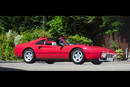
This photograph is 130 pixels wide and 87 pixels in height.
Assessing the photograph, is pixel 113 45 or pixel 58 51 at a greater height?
pixel 113 45

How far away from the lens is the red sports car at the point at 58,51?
8.56m

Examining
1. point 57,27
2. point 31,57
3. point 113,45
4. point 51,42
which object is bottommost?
point 31,57

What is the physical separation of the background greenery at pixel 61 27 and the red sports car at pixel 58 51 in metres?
0.50

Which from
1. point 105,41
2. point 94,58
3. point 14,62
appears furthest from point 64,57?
point 14,62

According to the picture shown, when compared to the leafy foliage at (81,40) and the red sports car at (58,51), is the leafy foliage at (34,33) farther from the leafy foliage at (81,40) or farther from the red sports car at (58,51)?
the leafy foliage at (81,40)

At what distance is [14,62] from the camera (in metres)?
12.5

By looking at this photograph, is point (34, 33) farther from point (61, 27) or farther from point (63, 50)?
point (63, 50)

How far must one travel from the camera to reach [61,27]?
10.4 meters

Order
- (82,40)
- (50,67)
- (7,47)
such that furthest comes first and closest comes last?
1. (7,47)
2. (50,67)
3. (82,40)

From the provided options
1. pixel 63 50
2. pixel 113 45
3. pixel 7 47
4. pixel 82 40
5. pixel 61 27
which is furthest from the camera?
pixel 7 47

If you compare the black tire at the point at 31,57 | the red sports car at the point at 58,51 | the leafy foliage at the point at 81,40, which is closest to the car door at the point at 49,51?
the red sports car at the point at 58,51

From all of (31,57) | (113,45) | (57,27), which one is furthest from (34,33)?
(113,45)

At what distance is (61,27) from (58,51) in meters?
1.64

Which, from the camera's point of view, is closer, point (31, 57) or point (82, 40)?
point (31, 57)
